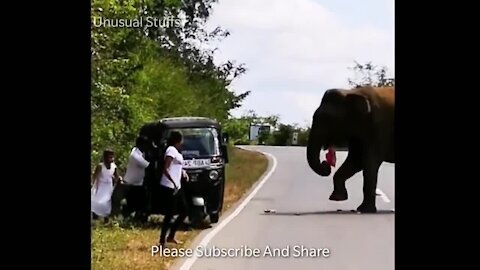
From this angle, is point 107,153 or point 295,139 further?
point 295,139

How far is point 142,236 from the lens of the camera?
271cm

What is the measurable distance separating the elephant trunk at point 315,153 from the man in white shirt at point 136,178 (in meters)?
0.63

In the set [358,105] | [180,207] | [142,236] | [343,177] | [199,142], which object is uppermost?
[358,105]

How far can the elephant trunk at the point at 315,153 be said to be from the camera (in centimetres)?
282

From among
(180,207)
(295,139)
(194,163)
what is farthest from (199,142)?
(295,139)

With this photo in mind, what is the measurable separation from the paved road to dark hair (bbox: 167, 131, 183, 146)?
36 cm

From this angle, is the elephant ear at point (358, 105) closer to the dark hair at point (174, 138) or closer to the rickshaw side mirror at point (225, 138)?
the rickshaw side mirror at point (225, 138)

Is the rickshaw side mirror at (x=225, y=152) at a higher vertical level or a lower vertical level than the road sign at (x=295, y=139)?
lower

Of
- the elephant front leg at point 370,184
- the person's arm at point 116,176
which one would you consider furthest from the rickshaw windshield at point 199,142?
the elephant front leg at point 370,184

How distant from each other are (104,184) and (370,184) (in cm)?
101

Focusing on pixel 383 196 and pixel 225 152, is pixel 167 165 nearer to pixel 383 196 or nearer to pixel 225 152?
pixel 225 152
